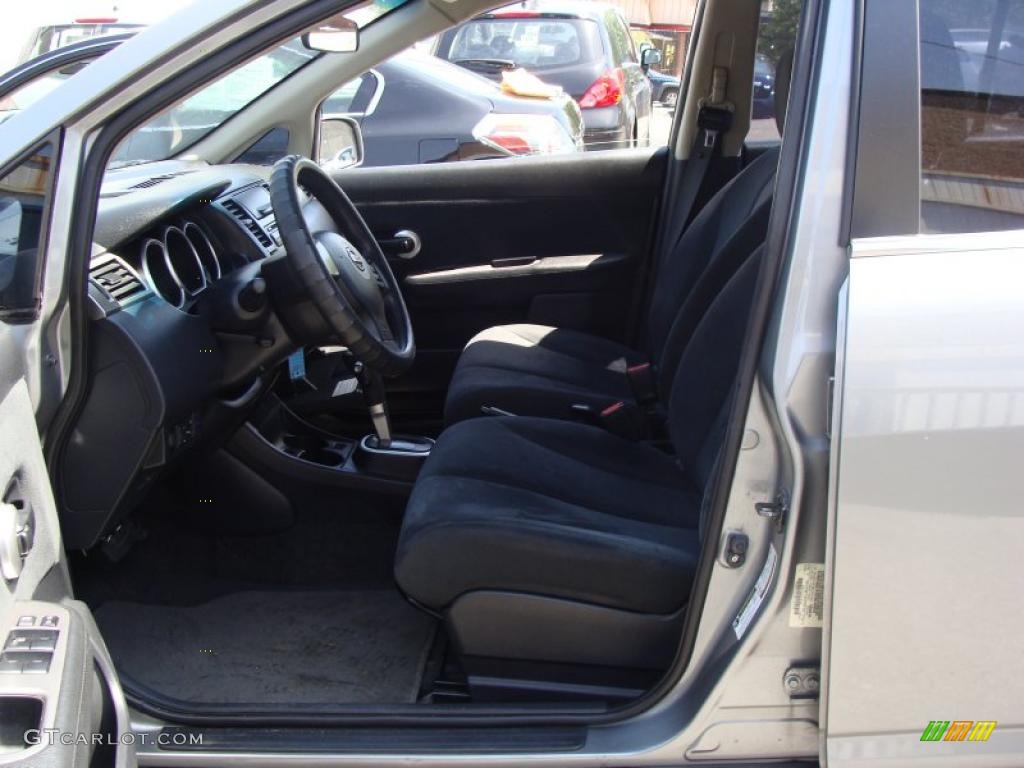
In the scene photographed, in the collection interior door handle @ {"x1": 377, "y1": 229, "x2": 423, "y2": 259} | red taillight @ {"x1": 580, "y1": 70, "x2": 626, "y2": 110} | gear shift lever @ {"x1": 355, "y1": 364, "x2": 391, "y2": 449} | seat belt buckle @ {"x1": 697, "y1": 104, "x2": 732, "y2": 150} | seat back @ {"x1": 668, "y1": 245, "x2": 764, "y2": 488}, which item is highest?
seat belt buckle @ {"x1": 697, "y1": 104, "x2": 732, "y2": 150}

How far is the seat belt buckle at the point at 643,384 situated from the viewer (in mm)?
2523

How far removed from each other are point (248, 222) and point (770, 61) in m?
1.23

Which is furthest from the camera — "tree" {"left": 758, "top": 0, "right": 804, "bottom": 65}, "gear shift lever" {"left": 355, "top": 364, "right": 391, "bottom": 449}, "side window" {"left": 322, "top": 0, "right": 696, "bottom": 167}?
"side window" {"left": 322, "top": 0, "right": 696, "bottom": 167}

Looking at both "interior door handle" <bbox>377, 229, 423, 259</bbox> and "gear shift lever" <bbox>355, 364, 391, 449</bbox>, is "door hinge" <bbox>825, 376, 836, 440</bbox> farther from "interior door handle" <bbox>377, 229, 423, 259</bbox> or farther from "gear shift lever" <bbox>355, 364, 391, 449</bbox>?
"interior door handle" <bbox>377, 229, 423, 259</bbox>

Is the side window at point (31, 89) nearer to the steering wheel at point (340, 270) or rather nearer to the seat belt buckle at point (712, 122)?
the steering wheel at point (340, 270)

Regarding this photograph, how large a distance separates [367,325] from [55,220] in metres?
0.69

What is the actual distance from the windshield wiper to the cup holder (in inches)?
169

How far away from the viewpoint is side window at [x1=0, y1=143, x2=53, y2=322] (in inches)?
58.0

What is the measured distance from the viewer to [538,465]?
1.97 m

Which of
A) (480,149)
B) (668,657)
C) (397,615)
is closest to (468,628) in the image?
(668,657)

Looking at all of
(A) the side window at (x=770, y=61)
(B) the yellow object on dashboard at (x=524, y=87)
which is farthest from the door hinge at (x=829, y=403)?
(B) the yellow object on dashboard at (x=524, y=87)

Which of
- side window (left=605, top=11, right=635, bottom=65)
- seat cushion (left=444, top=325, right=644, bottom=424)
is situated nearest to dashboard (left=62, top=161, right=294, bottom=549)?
seat cushion (left=444, top=325, right=644, bottom=424)

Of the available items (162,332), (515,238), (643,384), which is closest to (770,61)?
(643,384)

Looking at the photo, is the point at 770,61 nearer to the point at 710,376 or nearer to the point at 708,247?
the point at 708,247
